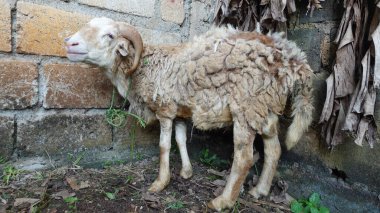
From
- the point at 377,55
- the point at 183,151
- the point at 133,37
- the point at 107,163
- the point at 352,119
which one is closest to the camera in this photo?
the point at 377,55

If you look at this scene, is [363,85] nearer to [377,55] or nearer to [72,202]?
[377,55]

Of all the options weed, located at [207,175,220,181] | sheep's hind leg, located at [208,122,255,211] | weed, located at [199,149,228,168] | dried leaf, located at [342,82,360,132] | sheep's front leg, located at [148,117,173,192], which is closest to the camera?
dried leaf, located at [342,82,360,132]

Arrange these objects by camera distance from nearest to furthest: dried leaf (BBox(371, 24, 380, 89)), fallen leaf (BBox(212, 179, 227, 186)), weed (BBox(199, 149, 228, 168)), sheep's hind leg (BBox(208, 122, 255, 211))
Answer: dried leaf (BBox(371, 24, 380, 89)), sheep's hind leg (BBox(208, 122, 255, 211)), fallen leaf (BBox(212, 179, 227, 186)), weed (BBox(199, 149, 228, 168))

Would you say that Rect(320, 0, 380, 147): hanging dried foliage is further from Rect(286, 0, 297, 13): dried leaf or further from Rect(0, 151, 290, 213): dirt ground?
Rect(0, 151, 290, 213): dirt ground

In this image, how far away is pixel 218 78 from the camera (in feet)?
6.98

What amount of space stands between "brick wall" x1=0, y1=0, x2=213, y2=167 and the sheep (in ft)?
1.26

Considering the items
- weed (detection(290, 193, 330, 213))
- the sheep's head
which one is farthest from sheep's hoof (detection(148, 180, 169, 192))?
weed (detection(290, 193, 330, 213))

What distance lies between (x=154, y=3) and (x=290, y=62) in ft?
4.62

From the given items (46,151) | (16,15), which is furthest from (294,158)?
(16,15)

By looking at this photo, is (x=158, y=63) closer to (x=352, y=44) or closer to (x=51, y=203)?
(x=51, y=203)

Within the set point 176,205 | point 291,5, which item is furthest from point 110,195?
point 291,5

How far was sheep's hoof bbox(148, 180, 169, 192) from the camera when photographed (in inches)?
90.4

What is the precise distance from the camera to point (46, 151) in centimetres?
246

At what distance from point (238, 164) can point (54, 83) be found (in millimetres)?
1564
